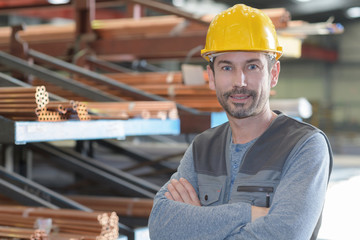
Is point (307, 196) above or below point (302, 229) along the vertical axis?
above

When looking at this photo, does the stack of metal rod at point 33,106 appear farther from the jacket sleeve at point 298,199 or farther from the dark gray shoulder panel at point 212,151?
the jacket sleeve at point 298,199

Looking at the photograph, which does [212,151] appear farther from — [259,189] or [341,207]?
[341,207]

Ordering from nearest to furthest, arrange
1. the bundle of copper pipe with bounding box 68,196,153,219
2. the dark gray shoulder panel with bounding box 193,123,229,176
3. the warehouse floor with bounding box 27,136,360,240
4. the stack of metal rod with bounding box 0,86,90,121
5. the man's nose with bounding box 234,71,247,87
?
the man's nose with bounding box 234,71,247,87 < the dark gray shoulder panel with bounding box 193,123,229,176 < the stack of metal rod with bounding box 0,86,90,121 < the warehouse floor with bounding box 27,136,360,240 < the bundle of copper pipe with bounding box 68,196,153,219

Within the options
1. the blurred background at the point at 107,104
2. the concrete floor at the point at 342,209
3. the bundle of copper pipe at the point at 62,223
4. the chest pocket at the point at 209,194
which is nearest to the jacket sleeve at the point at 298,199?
the chest pocket at the point at 209,194

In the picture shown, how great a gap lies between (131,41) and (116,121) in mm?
2887

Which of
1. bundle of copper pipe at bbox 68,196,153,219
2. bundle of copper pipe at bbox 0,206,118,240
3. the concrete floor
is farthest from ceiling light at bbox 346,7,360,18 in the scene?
bundle of copper pipe at bbox 0,206,118,240

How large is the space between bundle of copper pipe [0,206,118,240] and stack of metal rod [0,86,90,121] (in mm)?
781

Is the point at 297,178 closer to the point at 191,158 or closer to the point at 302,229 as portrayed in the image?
the point at 302,229

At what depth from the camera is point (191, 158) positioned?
7.63 ft

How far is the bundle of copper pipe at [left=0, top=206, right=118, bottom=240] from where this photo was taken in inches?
145

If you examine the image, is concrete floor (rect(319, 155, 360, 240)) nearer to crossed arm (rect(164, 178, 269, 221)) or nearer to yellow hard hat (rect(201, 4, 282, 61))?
crossed arm (rect(164, 178, 269, 221))

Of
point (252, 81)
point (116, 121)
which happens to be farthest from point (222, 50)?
point (116, 121)

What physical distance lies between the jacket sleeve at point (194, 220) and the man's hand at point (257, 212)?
0.02 meters

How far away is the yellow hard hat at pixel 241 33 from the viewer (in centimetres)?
210
